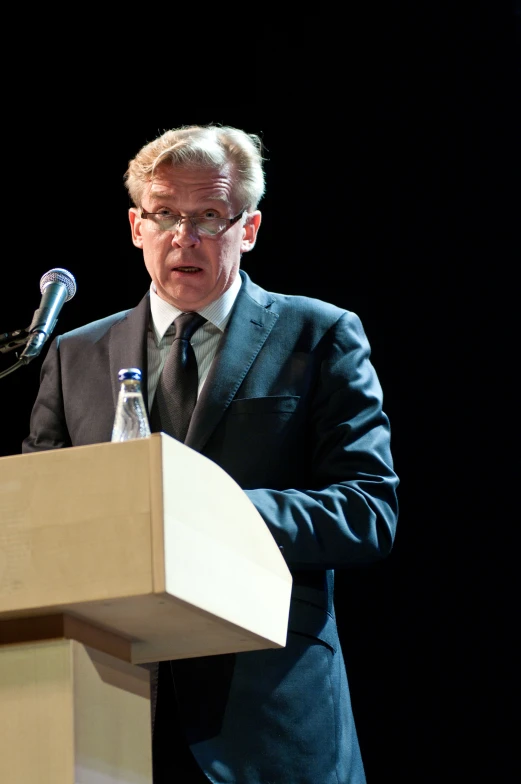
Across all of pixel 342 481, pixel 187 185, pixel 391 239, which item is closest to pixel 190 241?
pixel 187 185

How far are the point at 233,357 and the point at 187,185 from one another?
0.44 meters

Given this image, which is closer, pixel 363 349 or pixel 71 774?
pixel 71 774

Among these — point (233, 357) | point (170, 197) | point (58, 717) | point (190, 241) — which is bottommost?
point (58, 717)

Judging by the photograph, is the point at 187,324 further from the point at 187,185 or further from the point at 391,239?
the point at 391,239

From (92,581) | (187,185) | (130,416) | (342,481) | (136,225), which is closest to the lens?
(92,581)

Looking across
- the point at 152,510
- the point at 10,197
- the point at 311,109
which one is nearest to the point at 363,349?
the point at 152,510

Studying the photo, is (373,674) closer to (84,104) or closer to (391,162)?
(391,162)

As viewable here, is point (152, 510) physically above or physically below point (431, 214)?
below

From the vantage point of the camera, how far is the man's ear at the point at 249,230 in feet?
8.04

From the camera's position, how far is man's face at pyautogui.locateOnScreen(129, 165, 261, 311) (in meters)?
2.28

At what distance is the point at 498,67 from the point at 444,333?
0.75 metres

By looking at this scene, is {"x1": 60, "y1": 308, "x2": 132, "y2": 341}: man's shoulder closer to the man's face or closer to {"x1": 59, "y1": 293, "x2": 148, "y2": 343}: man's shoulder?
{"x1": 59, "y1": 293, "x2": 148, "y2": 343}: man's shoulder

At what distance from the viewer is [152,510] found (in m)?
1.23

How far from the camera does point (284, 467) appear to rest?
81.2 inches
